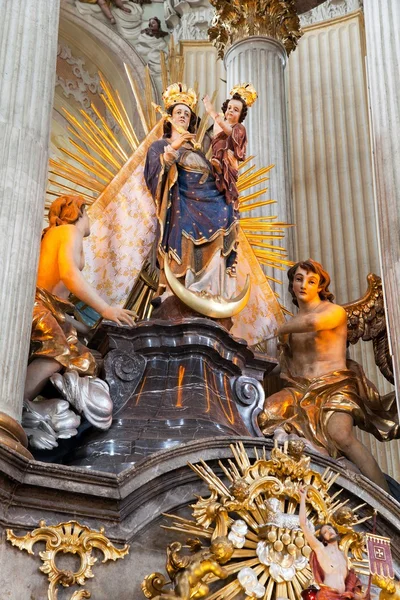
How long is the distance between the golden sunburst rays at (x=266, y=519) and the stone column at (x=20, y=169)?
766 millimetres

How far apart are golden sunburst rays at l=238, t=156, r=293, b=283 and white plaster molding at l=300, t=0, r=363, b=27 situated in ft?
8.14

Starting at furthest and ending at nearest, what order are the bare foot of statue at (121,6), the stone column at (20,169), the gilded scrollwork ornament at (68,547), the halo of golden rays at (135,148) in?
the bare foot of statue at (121,6) → the halo of golden rays at (135,148) → the stone column at (20,169) → the gilded scrollwork ornament at (68,547)

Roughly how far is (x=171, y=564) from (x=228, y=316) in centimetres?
163

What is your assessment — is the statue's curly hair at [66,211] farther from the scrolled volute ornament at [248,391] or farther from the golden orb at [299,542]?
the golden orb at [299,542]

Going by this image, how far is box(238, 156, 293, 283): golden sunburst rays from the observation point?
267 inches

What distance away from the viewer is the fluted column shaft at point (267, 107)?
743cm

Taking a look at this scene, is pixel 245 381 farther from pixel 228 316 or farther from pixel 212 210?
pixel 212 210

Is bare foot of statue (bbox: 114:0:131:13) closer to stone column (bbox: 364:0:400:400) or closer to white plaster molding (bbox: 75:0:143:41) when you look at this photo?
white plaster molding (bbox: 75:0:143:41)

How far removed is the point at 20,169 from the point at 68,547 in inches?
68.8

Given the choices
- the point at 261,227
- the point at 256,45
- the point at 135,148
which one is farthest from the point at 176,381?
the point at 256,45

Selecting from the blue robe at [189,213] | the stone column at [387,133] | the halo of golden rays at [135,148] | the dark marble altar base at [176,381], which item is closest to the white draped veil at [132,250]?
the halo of golden rays at [135,148]

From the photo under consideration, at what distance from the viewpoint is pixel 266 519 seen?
14.6 ft

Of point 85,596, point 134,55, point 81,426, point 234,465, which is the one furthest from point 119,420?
point 134,55

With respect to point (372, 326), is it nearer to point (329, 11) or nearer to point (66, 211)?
point (66, 211)
